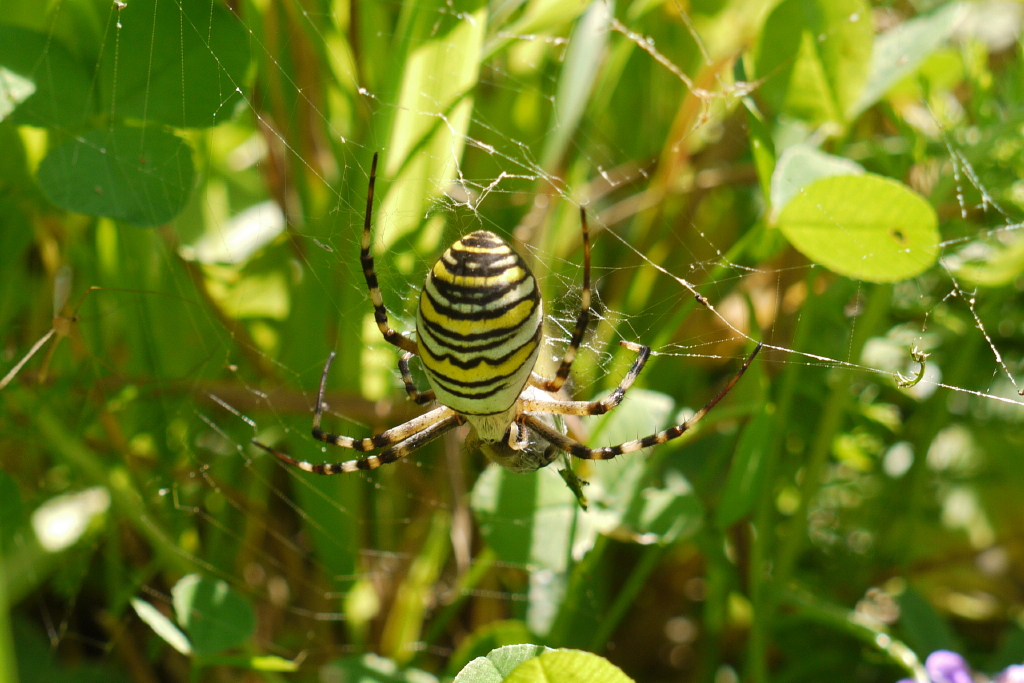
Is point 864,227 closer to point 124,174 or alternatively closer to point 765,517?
point 765,517

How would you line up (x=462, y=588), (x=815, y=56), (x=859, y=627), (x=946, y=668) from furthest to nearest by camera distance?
(x=462, y=588), (x=815, y=56), (x=859, y=627), (x=946, y=668)

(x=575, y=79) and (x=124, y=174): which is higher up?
(x=575, y=79)

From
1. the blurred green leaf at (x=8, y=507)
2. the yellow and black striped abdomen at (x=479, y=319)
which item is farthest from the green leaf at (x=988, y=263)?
the blurred green leaf at (x=8, y=507)

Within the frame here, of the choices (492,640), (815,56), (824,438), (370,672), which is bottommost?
(370,672)

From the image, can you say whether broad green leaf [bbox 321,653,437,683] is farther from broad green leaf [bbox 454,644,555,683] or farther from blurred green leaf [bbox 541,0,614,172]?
blurred green leaf [bbox 541,0,614,172]

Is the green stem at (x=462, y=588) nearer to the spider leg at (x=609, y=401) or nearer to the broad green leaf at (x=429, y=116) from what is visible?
Answer: the spider leg at (x=609, y=401)

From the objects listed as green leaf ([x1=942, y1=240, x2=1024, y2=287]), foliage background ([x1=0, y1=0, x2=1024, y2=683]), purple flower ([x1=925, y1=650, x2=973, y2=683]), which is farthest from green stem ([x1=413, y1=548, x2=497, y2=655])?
green leaf ([x1=942, y1=240, x2=1024, y2=287])

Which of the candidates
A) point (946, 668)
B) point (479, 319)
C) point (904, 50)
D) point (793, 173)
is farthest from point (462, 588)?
point (904, 50)
